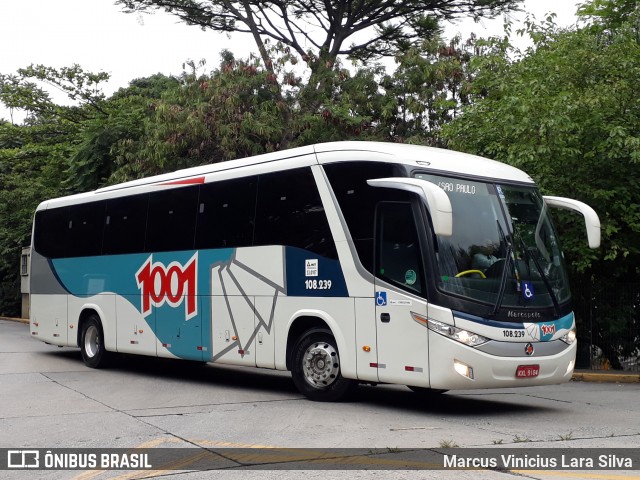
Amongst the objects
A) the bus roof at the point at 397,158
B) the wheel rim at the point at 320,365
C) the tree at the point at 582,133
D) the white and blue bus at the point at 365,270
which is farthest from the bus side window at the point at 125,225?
the tree at the point at 582,133

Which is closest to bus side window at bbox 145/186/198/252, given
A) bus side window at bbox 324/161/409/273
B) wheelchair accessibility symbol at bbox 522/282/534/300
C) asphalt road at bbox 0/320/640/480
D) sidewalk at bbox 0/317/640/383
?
asphalt road at bbox 0/320/640/480

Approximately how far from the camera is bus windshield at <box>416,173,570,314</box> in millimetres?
10742

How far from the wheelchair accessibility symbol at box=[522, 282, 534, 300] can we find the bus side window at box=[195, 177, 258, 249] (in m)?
4.35

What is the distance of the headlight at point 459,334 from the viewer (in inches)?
413

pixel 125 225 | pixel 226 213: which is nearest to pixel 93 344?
pixel 125 225

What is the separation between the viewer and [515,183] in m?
12.0

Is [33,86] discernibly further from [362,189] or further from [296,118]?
[362,189]

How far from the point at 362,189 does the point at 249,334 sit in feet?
10.6

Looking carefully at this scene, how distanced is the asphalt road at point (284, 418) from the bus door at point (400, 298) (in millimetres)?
597

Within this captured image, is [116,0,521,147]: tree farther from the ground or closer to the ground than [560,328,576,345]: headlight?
farther from the ground

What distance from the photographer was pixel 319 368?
1210 cm

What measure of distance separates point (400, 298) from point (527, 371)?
5.87 ft

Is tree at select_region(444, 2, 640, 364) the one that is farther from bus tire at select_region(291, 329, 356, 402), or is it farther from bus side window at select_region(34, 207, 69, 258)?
bus side window at select_region(34, 207, 69, 258)

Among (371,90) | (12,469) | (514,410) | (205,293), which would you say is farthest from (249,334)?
(371,90)
